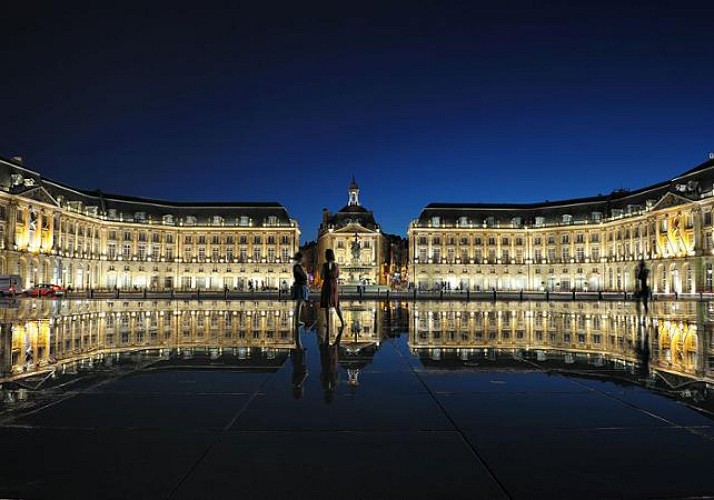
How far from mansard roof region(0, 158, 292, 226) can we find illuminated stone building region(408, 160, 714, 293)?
2921 centimetres

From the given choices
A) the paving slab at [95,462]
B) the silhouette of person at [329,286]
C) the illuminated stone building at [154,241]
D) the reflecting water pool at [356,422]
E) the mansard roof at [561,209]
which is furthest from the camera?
the mansard roof at [561,209]

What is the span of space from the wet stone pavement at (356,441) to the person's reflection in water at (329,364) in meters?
0.09

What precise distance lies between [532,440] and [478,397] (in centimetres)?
170

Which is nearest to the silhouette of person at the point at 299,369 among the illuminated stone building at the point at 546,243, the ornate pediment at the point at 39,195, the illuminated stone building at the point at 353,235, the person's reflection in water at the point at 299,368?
the person's reflection in water at the point at 299,368

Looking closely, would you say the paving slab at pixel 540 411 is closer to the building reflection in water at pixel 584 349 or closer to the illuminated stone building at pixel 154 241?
the building reflection in water at pixel 584 349

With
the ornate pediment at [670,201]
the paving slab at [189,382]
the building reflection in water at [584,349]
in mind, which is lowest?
the paving slab at [189,382]

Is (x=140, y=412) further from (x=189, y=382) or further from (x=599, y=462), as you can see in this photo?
(x=599, y=462)

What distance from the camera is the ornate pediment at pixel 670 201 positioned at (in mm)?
67206

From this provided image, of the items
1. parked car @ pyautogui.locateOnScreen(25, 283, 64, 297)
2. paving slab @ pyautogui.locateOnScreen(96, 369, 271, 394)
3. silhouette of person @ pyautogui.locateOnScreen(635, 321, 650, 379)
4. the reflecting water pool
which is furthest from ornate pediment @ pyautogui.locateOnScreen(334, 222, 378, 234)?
paving slab @ pyautogui.locateOnScreen(96, 369, 271, 394)

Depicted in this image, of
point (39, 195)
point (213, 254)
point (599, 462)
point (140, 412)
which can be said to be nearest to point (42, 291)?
point (39, 195)

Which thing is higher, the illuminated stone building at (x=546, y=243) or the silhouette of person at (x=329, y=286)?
the illuminated stone building at (x=546, y=243)

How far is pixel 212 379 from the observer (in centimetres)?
739

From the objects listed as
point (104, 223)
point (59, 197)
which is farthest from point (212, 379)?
point (104, 223)

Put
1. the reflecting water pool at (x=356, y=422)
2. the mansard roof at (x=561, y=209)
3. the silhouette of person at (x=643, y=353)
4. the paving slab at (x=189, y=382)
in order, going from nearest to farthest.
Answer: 1. the reflecting water pool at (x=356, y=422)
2. the paving slab at (x=189, y=382)
3. the silhouette of person at (x=643, y=353)
4. the mansard roof at (x=561, y=209)
